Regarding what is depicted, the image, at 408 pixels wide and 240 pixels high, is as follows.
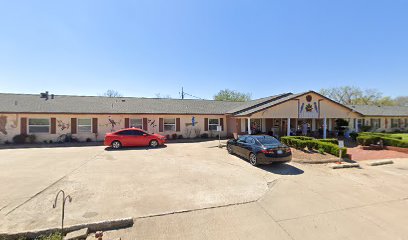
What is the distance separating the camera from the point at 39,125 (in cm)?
1731

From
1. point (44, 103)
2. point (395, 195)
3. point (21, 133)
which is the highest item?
point (44, 103)

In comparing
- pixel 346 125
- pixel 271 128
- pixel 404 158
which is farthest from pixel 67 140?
pixel 346 125

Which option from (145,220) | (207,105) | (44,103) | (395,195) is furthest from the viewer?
(207,105)

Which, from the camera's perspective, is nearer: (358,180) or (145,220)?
(145,220)

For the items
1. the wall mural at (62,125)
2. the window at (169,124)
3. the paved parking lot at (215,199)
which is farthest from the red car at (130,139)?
the wall mural at (62,125)

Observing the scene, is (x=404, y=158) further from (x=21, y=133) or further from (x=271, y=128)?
(x=21, y=133)

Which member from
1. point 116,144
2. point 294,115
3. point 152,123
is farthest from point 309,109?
point 116,144

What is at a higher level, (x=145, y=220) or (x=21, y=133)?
(x=21, y=133)

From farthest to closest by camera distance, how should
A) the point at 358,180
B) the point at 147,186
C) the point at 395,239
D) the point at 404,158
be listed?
the point at 404,158 < the point at 358,180 < the point at 147,186 < the point at 395,239

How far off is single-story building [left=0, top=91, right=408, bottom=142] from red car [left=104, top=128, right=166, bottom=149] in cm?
440

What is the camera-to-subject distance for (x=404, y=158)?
1182cm

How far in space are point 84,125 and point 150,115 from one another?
585 cm

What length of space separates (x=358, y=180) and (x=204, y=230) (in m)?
6.86

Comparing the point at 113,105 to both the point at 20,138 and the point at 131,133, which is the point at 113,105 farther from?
the point at 20,138
